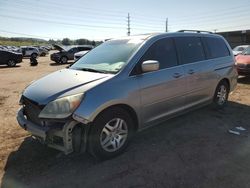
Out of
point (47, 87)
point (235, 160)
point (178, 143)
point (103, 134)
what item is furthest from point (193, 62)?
point (47, 87)

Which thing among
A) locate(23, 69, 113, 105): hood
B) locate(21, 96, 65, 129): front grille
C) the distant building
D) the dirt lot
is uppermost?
the distant building

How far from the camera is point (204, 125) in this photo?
5168mm

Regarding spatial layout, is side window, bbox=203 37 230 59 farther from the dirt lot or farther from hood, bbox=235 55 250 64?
hood, bbox=235 55 250 64

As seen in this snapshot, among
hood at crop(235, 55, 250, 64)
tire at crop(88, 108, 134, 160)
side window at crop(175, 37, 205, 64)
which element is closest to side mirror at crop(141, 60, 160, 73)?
tire at crop(88, 108, 134, 160)

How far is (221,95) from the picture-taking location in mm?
6129

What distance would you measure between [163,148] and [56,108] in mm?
1869

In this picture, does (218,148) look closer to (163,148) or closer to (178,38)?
(163,148)

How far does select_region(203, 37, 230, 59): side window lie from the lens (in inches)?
222

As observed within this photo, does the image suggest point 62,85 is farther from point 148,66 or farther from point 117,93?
point 148,66

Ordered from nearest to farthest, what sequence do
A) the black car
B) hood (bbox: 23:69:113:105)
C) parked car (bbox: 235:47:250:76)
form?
hood (bbox: 23:69:113:105)
parked car (bbox: 235:47:250:76)
the black car

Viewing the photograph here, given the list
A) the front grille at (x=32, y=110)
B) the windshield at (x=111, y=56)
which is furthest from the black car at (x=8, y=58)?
the front grille at (x=32, y=110)

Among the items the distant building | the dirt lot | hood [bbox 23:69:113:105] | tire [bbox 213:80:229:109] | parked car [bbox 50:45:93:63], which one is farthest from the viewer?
the distant building

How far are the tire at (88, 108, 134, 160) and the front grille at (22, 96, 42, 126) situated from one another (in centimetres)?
80

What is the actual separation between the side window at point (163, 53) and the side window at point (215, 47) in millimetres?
1339
